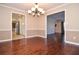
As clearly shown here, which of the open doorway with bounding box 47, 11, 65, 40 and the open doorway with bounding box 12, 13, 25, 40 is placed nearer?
the open doorway with bounding box 12, 13, 25, 40

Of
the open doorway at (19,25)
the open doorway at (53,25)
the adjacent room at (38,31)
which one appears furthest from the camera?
the open doorway at (53,25)

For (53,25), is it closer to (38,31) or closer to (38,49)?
(38,31)

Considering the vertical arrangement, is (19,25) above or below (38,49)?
above

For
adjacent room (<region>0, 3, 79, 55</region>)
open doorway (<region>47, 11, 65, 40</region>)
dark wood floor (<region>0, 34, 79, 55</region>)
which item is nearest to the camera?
dark wood floor (<region>0, 34, 79, 55</region>)

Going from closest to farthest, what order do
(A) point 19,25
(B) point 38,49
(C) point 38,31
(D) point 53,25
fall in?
1. (B) point 38,49
2. (C) point 38,31
3. (A) point 19,25
4. (D) point 53,25

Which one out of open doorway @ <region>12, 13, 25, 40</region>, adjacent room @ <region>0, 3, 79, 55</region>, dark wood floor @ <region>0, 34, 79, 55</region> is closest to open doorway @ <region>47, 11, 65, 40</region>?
adjacent room @ <region>0, 3, 79, 55</region>

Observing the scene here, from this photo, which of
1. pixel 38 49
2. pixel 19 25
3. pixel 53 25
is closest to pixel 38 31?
pixel 19 25

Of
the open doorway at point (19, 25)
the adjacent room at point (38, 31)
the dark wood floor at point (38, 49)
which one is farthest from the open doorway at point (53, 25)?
the dark wood floor at point (38, 49)

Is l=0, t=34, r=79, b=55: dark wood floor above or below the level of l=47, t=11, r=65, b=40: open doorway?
below

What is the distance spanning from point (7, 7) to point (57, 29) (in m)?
7.71

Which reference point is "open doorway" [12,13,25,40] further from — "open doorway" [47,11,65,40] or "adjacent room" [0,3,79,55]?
"open doorway" [47,11,65,40]

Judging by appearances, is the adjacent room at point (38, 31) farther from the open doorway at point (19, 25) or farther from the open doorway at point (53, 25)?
the open doorway at point (53, 25)
